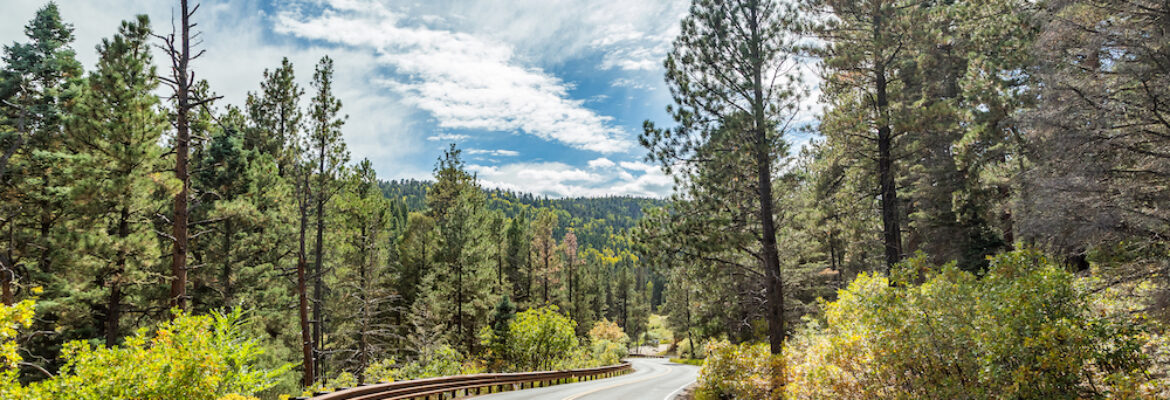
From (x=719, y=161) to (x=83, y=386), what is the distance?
11.7m

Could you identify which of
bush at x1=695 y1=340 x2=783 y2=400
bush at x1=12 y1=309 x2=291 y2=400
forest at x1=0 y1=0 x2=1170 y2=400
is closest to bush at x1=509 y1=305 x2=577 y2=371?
forest at x1=0 y1=0 x2=1170 y2=400

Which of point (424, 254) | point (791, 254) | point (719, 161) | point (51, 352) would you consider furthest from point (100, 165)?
point (791, 254)

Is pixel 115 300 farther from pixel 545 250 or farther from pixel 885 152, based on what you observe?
pixel 545 250

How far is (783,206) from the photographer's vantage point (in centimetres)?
1906

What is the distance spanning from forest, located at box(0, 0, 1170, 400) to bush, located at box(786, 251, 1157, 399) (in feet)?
0.11

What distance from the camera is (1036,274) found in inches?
208

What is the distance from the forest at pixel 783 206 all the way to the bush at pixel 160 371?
0.11 feet

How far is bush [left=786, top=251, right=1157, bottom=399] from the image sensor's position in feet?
15.5

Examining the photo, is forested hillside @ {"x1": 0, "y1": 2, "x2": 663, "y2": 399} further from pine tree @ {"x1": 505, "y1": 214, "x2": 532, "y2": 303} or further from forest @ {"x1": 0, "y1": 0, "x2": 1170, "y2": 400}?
pine tree @ {"x1": 505, "y1": 214, "x2": 532, "y2": 303}

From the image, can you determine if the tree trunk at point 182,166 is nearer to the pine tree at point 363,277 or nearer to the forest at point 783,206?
the forest at point 783,206

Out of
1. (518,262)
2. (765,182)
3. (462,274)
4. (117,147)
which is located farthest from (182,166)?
(518,262)

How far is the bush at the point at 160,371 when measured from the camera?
5730 mm

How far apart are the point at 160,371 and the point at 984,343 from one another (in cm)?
944

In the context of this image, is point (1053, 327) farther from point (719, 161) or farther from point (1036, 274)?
point (719, 161)
